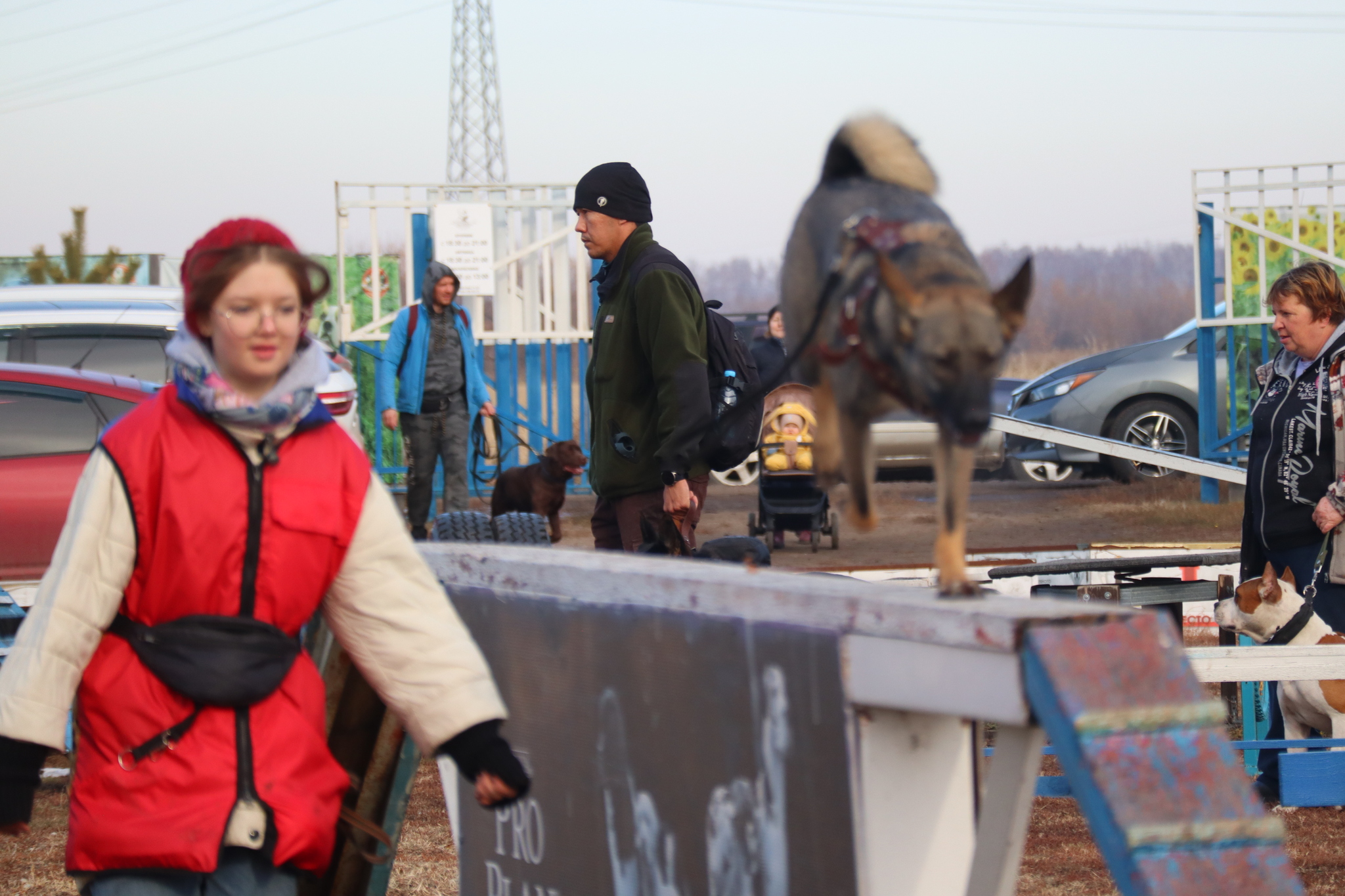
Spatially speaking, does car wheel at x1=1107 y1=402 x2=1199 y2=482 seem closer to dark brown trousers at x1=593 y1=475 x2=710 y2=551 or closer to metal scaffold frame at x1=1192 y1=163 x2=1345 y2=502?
metal scaffold frame at x1=1192 y1=163 x2=1345 y2=502

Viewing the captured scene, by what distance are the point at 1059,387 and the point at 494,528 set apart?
1095 centimetres

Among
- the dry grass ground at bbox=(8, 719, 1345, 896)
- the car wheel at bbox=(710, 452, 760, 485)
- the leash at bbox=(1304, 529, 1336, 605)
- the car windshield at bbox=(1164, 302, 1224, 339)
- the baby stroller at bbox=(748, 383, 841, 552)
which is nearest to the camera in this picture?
the dry grass ground at bbox=(8, 719, 1345, 896)

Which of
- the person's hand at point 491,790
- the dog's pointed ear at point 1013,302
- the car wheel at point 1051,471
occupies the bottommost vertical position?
the car wheel at point 1051,471

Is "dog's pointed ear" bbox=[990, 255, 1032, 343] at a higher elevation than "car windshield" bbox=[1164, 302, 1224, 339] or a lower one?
lower

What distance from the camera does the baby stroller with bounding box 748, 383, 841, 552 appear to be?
9375 millimetres

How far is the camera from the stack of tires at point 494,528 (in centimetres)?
360

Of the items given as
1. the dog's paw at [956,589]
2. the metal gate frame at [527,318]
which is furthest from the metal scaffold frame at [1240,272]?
the dog's paw at [956,589]

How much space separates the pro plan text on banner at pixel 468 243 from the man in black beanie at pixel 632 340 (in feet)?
27.5

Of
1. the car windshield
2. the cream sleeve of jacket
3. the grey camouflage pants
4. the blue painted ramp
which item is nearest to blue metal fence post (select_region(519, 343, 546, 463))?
the grey camouflage pants

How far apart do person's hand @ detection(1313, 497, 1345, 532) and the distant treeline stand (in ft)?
3.67

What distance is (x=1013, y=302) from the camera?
1.61 metres

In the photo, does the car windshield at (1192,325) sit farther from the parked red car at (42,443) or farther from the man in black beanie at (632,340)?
the man in black beanie at (632,340)

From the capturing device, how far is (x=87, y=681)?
2.17m

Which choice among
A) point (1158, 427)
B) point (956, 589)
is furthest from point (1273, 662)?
point (1158, 427)
